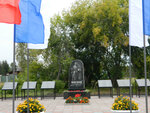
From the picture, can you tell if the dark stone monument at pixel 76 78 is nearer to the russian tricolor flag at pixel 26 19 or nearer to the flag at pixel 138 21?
the russian tricolor flag at pixel 26 19

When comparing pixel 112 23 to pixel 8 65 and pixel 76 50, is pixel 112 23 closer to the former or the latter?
pixel 76 50

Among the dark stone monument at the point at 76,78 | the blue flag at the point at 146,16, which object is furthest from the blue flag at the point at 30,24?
the dark stone monument at the point at 76,78

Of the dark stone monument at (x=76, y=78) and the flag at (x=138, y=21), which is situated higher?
the flag at (x=138, y=21)

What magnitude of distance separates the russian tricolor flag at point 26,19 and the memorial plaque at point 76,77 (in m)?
9.23

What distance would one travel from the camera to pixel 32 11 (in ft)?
23.9

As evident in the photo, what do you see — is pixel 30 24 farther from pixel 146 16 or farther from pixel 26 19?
pixel 146 16

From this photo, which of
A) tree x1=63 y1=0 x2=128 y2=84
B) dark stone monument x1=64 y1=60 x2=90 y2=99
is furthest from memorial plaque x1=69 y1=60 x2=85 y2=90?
tree x1=63 y1=0 x2=128 y2=84

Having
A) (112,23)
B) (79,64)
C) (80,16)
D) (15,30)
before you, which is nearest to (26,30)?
(15,30)

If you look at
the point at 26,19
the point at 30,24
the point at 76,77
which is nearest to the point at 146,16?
the point at 30,24

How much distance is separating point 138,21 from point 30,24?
355 centimetres

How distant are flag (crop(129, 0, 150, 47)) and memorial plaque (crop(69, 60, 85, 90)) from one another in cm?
948

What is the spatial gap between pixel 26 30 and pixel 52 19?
59.5 feet

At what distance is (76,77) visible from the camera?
54.3 ft

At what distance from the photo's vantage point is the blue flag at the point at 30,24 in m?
7.10
